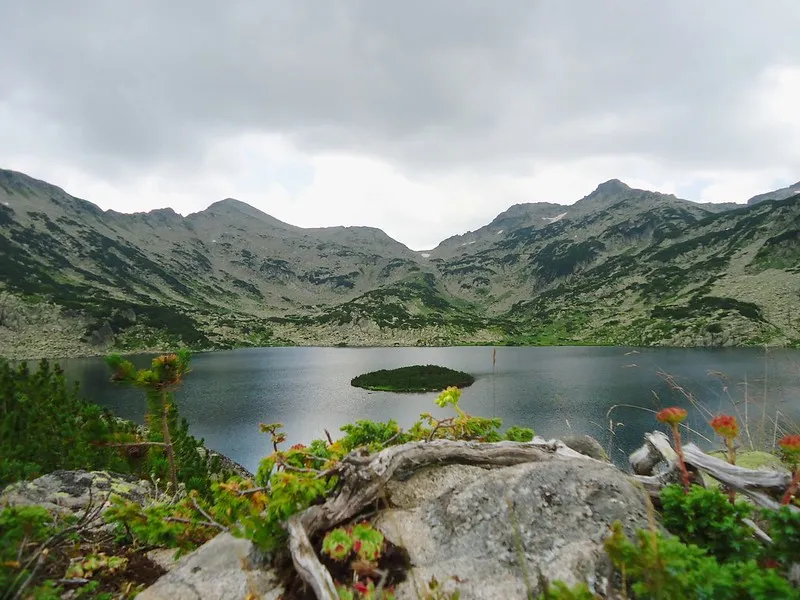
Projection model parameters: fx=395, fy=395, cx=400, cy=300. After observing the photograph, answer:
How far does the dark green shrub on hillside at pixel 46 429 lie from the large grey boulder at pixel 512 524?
11.4 metres

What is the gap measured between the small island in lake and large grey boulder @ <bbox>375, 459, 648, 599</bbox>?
60.2 meters

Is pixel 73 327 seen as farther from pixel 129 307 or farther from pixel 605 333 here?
pixel 605 333

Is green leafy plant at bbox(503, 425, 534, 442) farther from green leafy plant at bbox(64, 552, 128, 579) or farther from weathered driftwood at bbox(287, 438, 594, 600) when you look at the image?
green leafy plant at bbox(64, 552, 128, 579)

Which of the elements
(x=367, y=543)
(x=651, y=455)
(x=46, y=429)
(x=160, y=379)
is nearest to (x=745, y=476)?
(x=651, y=455)

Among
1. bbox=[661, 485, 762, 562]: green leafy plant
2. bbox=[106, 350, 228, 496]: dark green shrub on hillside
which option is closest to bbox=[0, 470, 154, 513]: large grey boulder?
bbox=[106, 350, 228, 496]: dark green shrub on hillside

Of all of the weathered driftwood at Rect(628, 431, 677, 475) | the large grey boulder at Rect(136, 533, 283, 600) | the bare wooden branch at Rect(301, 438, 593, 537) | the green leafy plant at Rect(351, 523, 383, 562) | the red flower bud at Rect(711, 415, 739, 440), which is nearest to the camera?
the green leafy plant at Rect(351, 523, 383, 562)

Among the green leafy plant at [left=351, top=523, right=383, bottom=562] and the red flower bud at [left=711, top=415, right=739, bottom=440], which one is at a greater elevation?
the red flower bud at [left=711, top=415, right=739, bottom=440]

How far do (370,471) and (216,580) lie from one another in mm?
1855

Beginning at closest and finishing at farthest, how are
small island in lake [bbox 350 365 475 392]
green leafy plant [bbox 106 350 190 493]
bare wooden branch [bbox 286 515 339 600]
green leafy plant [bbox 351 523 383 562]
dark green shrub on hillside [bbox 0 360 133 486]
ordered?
bare wooden branch [bbox 286 515 339 600] → green leafy plant [bbox 351 523 383 562] → green leafy plant [bbox 106 350 190 493] → dark green shrub on hillside [bbox 0 360 133 486] → small island in lake [bbox 350 365 475 392]

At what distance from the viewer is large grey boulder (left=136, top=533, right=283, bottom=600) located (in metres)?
3.82

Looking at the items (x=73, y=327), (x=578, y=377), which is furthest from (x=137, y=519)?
(x=73, y=327)

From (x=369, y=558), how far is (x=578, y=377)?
74.1 meters

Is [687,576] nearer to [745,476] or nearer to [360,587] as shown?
[360,587]

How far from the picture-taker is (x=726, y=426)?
13.3ft
